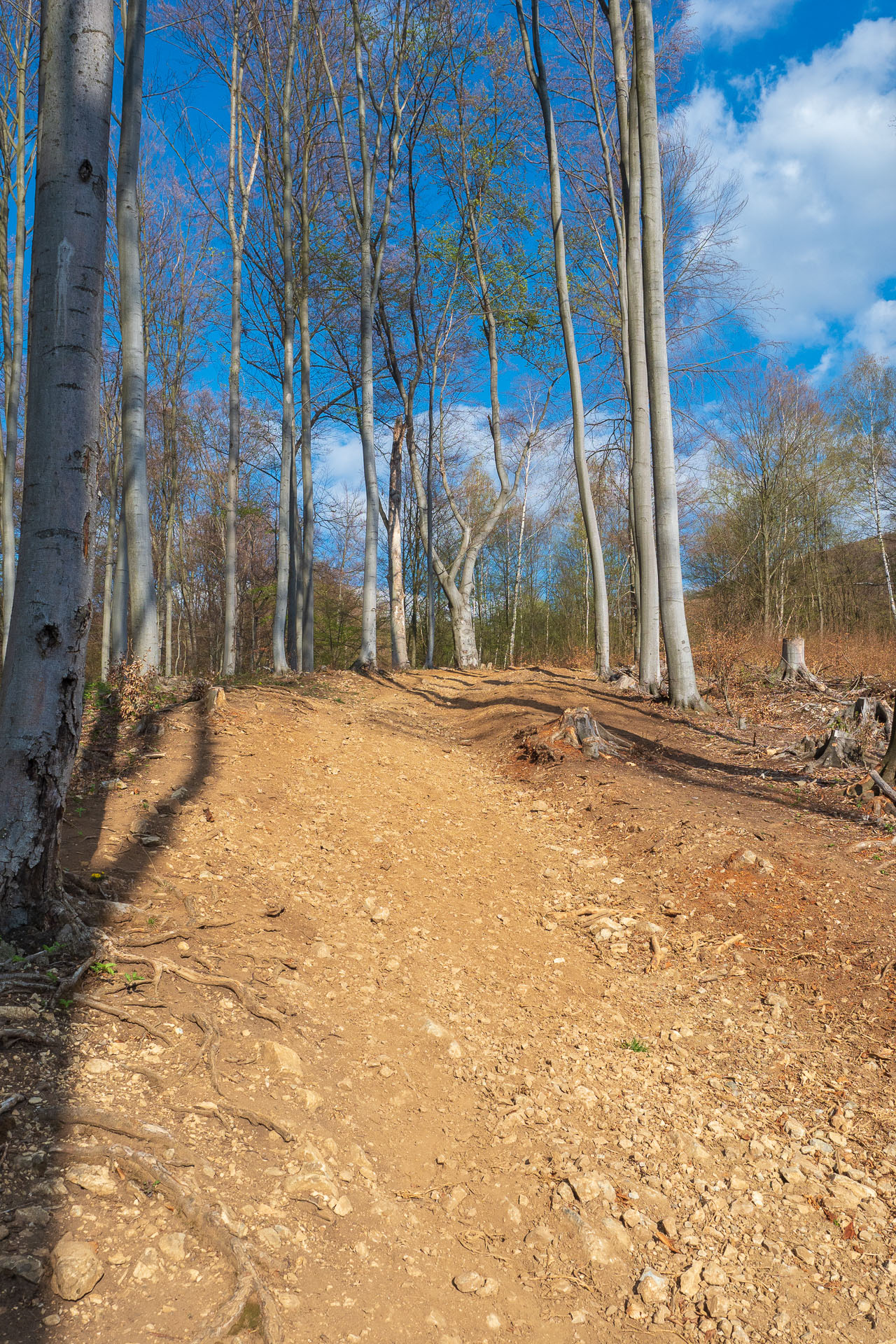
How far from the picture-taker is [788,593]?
81.4ft

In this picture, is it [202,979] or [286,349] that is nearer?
[202,979]

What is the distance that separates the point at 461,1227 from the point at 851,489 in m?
27.9

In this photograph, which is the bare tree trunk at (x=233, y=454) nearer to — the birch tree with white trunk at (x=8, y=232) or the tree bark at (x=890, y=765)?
the birch tree with white trunk at (x=8, y=232)

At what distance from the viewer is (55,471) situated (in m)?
2.77

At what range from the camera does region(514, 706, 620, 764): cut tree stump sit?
716 centimetres

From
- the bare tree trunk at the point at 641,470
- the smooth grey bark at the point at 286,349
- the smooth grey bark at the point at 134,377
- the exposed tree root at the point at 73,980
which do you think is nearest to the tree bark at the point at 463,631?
the smooth grey bark at the point at 286,349

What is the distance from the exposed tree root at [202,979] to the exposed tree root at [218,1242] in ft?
2.93

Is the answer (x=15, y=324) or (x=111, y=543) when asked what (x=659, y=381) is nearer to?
(x=15, y=324)

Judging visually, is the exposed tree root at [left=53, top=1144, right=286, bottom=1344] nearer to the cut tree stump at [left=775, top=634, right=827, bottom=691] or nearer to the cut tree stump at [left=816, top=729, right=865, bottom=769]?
the cut tree stump at [left=816, top=729, right=865, bottom=769]

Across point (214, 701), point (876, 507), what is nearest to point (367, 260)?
point (214, 701)

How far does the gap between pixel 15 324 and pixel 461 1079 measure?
610 inches


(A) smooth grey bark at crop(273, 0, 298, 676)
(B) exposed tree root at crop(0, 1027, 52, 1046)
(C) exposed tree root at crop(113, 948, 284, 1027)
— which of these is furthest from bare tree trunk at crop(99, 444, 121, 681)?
(B) exposed tree root at crop(0, 1027, 52, 1046)

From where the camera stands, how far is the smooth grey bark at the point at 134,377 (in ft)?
23.4

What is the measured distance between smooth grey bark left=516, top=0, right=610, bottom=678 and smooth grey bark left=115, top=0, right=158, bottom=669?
23.8 feet
